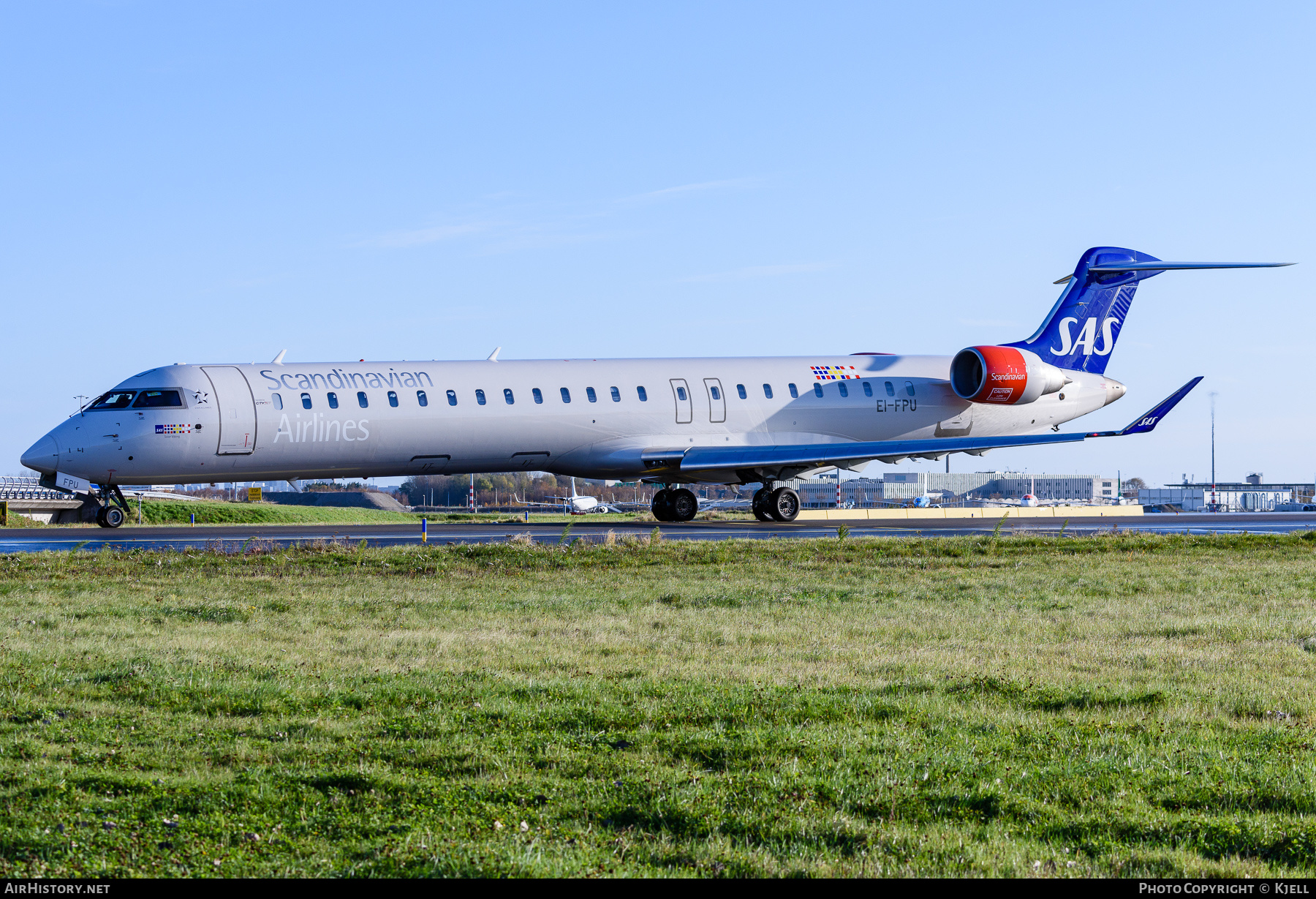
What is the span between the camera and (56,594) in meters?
15.3

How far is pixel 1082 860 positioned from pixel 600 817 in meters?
2.13

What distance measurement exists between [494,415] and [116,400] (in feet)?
27.0

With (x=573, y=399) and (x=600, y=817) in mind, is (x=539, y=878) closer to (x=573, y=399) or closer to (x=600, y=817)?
(x=600, y=817)

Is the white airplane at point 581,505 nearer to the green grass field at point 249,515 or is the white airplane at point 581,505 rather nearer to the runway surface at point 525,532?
the green grass field at point 249,515

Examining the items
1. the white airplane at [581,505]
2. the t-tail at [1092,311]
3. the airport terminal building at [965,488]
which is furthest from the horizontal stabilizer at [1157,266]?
the airport terminal building at [965,488]

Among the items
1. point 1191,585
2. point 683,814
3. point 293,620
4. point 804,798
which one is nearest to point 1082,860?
point 804,798

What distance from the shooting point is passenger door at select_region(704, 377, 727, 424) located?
31.5m

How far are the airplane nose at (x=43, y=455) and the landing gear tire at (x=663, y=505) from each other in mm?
14525

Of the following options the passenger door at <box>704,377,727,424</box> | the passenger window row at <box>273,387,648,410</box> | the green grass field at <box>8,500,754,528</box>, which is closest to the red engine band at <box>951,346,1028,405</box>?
the passenger door at <box>704,377,727,424</box>

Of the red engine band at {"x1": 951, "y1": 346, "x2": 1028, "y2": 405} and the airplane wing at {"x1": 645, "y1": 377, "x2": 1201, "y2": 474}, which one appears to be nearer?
the airplane wing at {"x1": 645, "y1": 377, "x2": 1201, "y2": 474}

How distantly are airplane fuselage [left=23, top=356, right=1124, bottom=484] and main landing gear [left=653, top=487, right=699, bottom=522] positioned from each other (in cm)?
134

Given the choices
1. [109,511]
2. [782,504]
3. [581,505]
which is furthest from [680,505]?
[581,505]

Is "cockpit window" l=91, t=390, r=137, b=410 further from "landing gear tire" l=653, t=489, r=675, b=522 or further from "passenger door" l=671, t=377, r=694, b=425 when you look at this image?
"landing gear tire" l=653, t=489, r=675, b=522

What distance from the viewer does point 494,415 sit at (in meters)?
29.0
